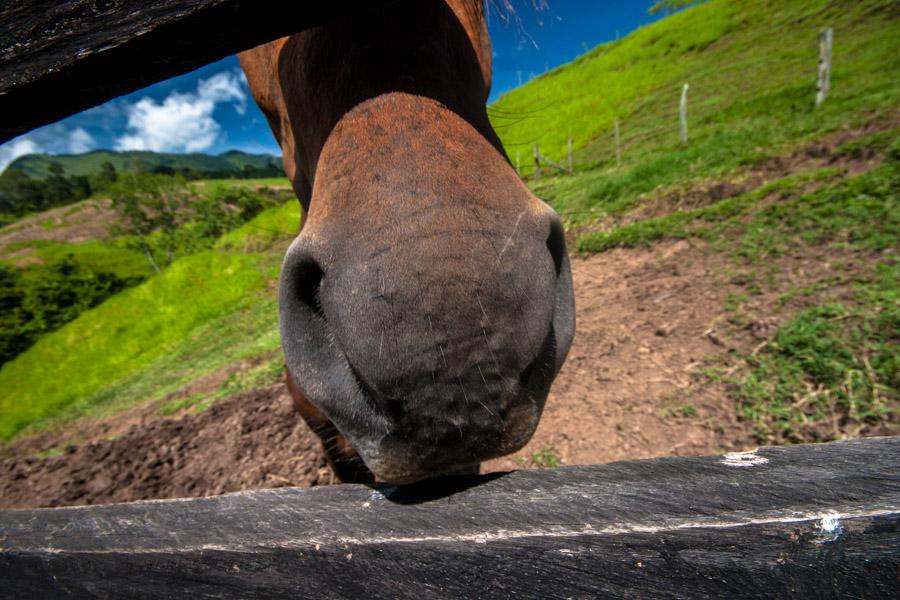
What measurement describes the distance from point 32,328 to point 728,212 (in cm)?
2781

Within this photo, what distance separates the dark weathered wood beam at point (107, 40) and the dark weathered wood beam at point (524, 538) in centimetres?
96

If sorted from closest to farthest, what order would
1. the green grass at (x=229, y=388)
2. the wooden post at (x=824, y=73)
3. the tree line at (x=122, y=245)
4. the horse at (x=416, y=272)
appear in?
the horse at (x=416, y=272) → the green grass at (x=229, y=388) → the wooden post at (x=824, y=73) → the tree line at (x=122, y=245)

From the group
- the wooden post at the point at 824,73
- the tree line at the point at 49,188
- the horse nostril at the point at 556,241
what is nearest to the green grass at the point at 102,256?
the tree line at the point at 49,188

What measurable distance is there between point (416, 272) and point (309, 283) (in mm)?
351

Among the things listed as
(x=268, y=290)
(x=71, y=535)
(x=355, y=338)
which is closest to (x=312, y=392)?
(x=355, y=338)

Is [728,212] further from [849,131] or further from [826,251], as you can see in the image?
[849,131]

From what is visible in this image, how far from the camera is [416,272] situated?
0.85 m

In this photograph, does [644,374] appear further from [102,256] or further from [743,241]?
[102,256]

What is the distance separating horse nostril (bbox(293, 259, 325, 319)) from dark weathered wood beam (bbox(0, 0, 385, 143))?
485mm

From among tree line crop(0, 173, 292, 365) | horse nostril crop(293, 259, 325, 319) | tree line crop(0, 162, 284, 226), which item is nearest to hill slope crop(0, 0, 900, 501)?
horse nostril crop(293, 259, 325, 319)

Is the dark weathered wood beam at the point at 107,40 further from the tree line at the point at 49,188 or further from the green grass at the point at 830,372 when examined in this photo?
the tree line at the point at 49,188

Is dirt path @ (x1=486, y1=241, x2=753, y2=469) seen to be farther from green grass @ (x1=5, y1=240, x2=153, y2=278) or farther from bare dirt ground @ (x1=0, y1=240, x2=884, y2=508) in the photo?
green grass @ (x1=5, y1=240, x2=153, y2=278)

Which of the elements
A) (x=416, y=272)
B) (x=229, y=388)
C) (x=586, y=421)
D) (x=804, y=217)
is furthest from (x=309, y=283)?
(x=229, y=388)

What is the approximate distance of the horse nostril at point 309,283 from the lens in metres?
1.00
